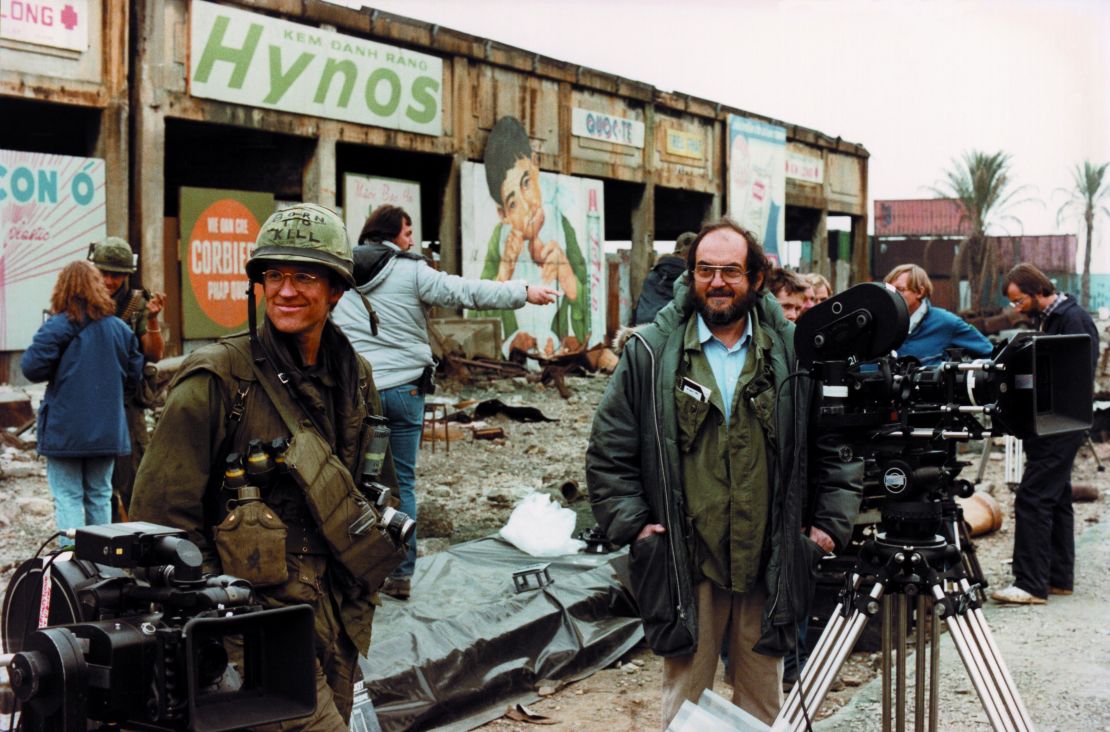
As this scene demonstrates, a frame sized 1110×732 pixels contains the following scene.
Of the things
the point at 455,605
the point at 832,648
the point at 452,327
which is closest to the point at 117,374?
the point at 455,605

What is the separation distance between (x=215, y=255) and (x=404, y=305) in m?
10.4

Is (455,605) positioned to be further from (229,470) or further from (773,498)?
(229,470)

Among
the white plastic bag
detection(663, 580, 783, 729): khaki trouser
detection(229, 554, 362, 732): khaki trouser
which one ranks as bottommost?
the white plastic bag

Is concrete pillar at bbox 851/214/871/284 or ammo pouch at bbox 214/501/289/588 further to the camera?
concrete pillar at bbox 851/214/871/284

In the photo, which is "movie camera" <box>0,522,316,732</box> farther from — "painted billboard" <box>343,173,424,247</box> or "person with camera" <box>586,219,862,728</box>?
"painted billboard" <box>343,173,424,247</box>

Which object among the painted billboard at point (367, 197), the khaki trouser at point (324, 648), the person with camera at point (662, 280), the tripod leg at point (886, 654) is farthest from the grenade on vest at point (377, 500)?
the painted billboard at point (367, 197)

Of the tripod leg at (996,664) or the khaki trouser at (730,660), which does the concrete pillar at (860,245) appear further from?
the tripod leg at (996,664)

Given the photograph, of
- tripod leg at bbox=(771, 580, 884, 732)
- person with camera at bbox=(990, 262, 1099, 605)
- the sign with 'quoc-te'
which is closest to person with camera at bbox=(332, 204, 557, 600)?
tripod leg at bbox=(771, 580, 884, 732)

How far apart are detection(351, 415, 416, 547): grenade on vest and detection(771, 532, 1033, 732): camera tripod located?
1380 millimetres

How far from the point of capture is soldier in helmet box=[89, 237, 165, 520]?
651 centimetres

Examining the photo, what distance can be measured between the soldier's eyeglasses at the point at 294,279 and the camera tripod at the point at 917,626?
192 centimetres

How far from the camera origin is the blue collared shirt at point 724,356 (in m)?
3.79

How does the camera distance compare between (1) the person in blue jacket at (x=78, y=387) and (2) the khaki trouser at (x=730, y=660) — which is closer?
(2) the khaki trouser at (x=730, y=660)

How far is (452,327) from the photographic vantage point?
1831cm
